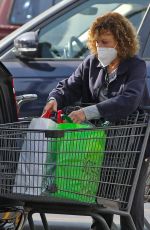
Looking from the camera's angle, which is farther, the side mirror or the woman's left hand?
the side mirror

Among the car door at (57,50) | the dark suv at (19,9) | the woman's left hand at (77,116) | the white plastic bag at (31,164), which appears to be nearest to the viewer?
the white plastic bag at (31,164)

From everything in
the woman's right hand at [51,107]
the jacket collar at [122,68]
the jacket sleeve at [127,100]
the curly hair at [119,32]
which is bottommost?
the woman's right hand at [51,107]

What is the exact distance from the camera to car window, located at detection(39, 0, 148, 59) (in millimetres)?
6547

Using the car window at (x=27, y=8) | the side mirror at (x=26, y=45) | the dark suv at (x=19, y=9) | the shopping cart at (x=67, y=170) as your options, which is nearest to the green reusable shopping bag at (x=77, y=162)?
the shopping cart at (x=67, y=170)

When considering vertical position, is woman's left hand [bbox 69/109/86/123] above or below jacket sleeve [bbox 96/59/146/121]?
below

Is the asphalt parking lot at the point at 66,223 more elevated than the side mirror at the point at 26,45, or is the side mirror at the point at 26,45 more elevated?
the side mirror at the point at 26,45

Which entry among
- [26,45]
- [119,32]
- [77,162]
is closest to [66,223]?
[26,45]

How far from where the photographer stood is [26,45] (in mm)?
6211

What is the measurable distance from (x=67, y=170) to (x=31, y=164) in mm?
170

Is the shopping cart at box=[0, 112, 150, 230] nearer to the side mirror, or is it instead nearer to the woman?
the woman

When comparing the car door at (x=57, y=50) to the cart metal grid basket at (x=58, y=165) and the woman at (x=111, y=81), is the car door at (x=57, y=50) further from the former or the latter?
the cart metal grid basket at (x=58, y=165)

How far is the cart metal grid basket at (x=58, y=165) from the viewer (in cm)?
380

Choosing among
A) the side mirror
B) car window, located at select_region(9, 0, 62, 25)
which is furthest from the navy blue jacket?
car window, located at select_region(9, 0, 62, 25)

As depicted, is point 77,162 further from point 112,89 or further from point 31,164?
point 112,89
